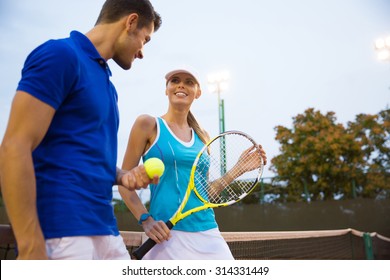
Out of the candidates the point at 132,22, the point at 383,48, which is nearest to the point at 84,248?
the point at 132,22

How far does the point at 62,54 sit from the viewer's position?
0.98 m

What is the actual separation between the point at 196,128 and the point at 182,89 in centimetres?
20

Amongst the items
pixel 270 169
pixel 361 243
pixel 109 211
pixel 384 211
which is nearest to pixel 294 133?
pixel 270 169

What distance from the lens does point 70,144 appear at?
101cm

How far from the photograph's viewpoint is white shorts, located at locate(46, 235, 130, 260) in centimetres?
97

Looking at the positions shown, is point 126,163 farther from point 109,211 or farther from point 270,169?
point 270,169

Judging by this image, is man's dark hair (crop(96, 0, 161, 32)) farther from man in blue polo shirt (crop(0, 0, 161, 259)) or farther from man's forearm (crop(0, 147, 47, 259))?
man's forearm (crop(0, 147, 47, 259))

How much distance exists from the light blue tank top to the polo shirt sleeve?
76 centimetres

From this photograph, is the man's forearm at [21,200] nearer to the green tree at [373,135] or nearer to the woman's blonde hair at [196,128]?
the woman's blonde hair at [196,128]

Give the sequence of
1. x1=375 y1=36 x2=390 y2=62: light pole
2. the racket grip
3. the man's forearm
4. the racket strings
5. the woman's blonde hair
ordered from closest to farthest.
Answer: the man's forearm < the racket grip < the racket strings < the woman's blonde hair < x1=375 y1=36 x2=390 y2=62: light pole

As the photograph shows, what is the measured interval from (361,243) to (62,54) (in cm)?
580

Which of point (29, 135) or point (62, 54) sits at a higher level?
point (62, 54)

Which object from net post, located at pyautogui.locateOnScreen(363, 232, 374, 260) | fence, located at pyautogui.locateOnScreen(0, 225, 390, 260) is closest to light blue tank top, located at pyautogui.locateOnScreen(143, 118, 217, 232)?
fence, located at pyautogui.locateOnScreen(0, 225, 390, 260)

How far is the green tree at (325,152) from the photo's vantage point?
35.5ft
